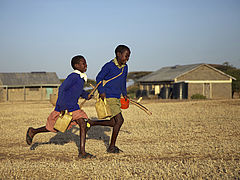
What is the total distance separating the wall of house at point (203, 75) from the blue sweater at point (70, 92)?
1227 inches

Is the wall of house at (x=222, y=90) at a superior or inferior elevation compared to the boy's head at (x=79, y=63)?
inferior

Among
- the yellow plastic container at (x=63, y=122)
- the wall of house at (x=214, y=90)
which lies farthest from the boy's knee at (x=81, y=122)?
the wall of house at (x=214, y=90)

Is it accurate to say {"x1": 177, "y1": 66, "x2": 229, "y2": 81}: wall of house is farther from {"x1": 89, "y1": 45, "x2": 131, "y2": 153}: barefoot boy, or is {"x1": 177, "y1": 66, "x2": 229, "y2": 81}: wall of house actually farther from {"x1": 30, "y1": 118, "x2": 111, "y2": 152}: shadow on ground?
{"x1": 89, "y1": 45, "x2": 131, "y2": 153}: barefoot boy

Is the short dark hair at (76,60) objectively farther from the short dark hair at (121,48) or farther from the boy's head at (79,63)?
the short dark hair at (121,48)

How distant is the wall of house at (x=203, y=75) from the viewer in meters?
35.6

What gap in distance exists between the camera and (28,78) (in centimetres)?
4238

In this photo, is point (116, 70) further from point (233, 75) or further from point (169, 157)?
point (233, 75)

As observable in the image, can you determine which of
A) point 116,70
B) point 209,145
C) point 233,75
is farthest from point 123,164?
point 233,75

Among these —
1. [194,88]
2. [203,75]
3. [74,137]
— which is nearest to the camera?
[74,137]

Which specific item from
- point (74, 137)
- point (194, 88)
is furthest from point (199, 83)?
point (74, 137)

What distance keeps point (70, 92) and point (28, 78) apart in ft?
125

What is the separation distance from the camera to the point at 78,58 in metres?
5.91

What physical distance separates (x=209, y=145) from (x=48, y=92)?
37.5 m

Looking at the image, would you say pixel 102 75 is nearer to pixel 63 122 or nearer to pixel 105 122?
pixel 105 122
